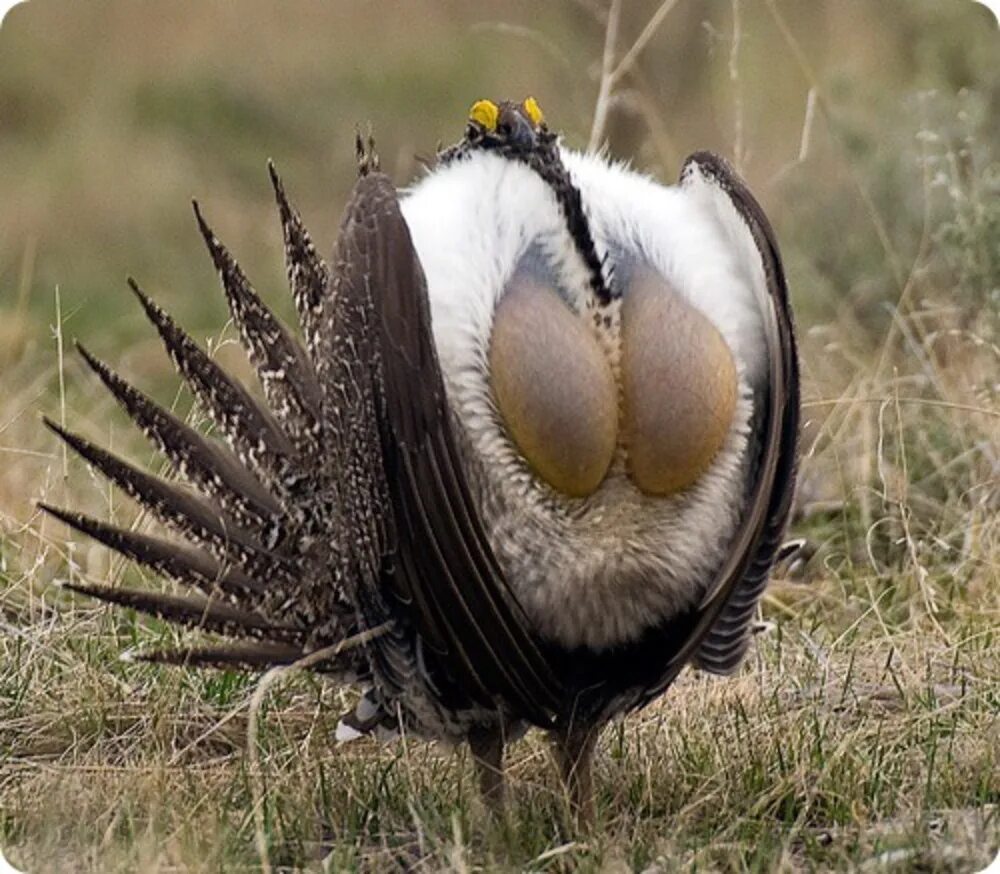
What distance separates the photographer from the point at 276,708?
3367 mm

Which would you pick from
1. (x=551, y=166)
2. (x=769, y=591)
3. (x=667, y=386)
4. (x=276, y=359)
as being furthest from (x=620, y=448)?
(x=769, y=591)

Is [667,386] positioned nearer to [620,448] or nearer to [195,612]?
[620,448]

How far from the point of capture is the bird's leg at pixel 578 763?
2.85 metres

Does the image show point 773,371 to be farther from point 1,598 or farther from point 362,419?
point 1,598

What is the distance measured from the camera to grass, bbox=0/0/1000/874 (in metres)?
2.81

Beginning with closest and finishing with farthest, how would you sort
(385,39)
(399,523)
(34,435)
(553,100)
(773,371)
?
(399,523)
(773,371)
(34,435)
(553,100)
(385,39)

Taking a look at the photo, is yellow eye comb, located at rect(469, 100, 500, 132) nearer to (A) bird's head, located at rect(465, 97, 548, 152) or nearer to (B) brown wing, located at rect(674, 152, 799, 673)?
(A) bird's head, located at rect(465, 97, 548, 152)

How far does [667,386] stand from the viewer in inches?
99.9

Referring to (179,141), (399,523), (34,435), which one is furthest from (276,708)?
(179,141)

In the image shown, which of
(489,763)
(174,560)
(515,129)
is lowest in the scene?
(489,763)

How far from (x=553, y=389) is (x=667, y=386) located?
146 mm

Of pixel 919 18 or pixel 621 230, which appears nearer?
pixel 621 230

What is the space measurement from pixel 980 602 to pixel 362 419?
1.61 m

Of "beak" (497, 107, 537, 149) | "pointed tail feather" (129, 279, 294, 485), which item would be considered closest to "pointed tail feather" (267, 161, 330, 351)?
"pointed tail feather" (129, 279, 294, 485)
